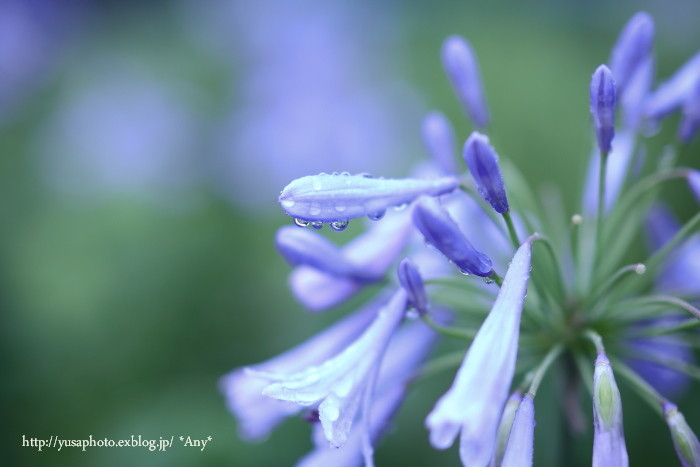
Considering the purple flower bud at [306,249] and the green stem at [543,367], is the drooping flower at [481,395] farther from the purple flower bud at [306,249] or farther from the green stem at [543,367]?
the purple flower bud at [306,249]

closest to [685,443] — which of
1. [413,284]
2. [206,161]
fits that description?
[413,284]

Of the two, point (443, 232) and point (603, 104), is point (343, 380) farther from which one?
point (603, 104)

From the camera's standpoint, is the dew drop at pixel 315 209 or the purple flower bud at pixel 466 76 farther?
the purple flower bud at pixel 466 76

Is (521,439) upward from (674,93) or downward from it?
downward

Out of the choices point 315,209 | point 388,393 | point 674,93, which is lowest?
point 388,393

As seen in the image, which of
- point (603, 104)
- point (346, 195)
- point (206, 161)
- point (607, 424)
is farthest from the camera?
point (206, 161)

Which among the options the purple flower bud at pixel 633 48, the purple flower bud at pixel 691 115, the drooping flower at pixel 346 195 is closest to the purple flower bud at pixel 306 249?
the drooping flower at pixel 346 195

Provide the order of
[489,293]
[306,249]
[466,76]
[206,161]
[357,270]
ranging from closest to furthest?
[306,249], [357,270], [489,293], [466,76], [206,161]
